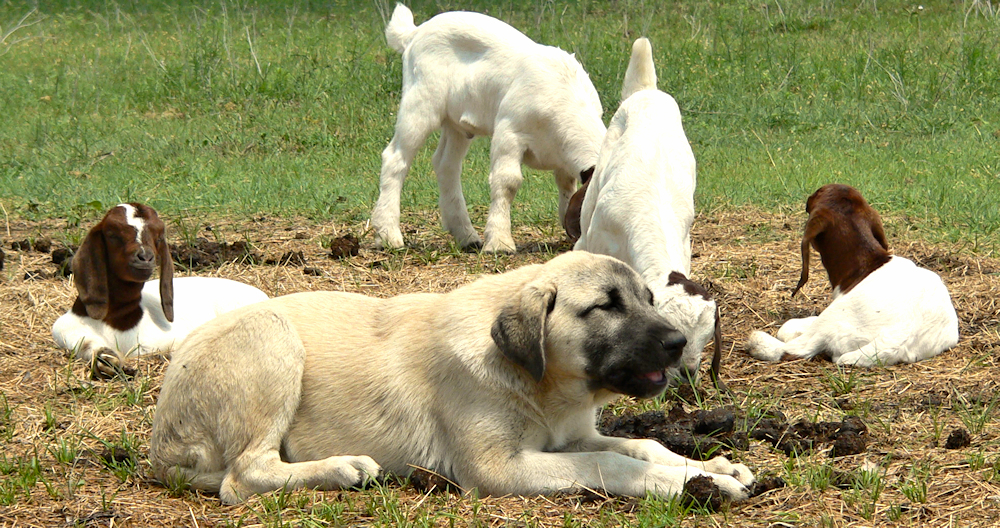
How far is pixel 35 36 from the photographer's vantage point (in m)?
20.0

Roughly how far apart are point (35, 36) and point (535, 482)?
19227mm

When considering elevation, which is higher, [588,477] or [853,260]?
[853,260]

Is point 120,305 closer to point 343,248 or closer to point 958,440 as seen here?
point 343,248

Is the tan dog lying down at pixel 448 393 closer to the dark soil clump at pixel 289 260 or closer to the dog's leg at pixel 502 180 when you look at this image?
the dark soil clump at pixel 289 260

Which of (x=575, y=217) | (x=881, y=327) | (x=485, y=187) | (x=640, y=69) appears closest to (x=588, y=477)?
(x=881, y=327)

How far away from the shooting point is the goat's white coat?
188 inches

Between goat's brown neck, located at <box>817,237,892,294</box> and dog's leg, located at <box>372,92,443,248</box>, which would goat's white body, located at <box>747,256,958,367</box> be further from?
dog's leg, located at <box>372,92,443,248</box>

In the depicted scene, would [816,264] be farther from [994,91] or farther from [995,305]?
[994,91]

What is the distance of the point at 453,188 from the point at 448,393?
5262 millimetres

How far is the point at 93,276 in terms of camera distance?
568 centimetres

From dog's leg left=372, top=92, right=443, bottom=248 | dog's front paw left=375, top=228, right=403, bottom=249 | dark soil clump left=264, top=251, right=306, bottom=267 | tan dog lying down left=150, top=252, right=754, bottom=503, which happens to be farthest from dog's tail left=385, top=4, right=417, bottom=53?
tan dog lying down left=150, top=252, right=754, bottom=503

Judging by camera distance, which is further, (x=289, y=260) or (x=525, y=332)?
(x=289, y=260)

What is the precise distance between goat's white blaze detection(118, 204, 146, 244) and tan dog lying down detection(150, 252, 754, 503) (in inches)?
63.4

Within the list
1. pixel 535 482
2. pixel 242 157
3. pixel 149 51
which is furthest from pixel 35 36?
pixel 535 482
